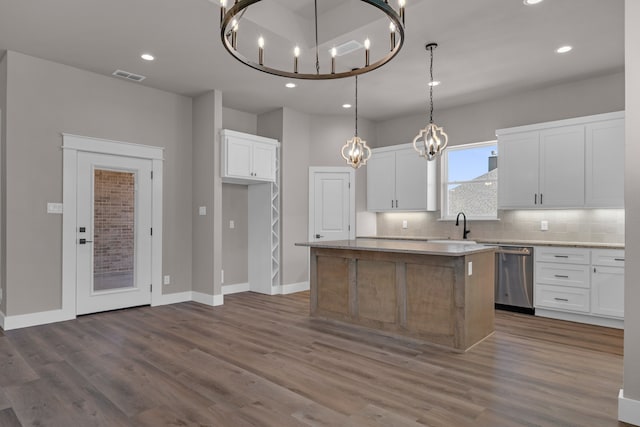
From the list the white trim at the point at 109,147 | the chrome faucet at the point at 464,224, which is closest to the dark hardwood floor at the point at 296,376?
the chrome faucet at the point at 464,224

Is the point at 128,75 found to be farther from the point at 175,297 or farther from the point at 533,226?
the point at 533,226

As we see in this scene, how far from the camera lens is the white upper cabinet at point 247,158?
5648 millimetres

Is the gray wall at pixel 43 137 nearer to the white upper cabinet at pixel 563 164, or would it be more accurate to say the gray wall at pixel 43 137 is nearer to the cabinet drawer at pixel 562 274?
the white upper cabinet at pixel 563 164

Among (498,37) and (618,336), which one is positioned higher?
(498,37)

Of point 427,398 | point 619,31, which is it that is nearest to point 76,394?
point 427,398

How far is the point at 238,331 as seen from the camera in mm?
4223

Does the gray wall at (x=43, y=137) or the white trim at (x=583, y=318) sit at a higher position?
the gray wall at (x=43, y=137)

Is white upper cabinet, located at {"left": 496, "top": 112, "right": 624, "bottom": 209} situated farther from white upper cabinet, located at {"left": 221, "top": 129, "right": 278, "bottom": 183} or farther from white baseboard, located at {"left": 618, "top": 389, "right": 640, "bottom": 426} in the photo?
white upper cabinet, located at {"left": 221, "top": 129, "right": 278, "bottom": 183}

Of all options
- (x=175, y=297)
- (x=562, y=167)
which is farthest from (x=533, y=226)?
(x=175, y=297)

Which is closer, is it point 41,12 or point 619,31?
point 41,12

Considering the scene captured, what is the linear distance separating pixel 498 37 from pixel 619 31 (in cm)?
113

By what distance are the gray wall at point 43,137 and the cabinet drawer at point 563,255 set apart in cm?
547

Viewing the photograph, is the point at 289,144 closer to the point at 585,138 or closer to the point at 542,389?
the point at 585,138

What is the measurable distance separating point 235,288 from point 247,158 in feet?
7.10
